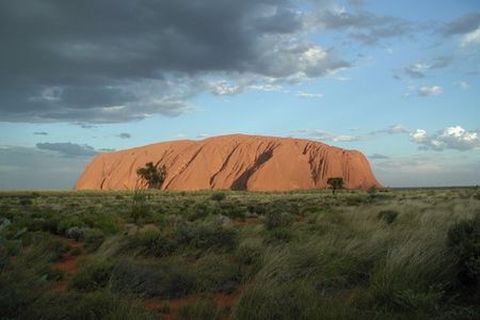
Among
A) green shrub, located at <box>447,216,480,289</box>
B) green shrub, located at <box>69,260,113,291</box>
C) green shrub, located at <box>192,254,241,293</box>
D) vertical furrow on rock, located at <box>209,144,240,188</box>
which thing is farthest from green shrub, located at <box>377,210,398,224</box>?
vertical furrow on rock, located at <box>209,144,240,188</box>

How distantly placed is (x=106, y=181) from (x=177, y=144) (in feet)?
76.4

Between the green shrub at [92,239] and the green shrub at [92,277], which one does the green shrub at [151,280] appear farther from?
the green shrub at [92,239]

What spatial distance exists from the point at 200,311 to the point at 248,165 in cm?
11552

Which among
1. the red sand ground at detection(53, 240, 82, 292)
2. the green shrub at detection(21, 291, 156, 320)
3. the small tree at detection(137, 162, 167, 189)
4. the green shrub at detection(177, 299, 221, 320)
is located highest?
the small tree at detection(137, 162, 167, 189)

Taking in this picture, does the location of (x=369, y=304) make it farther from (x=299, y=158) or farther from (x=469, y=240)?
(x=299, y=158)

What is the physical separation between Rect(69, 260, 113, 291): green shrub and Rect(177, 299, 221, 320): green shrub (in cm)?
191

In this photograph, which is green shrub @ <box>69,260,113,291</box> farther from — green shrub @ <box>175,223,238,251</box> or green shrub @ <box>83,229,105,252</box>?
green shrub @ <box>83,229,105,252</box>

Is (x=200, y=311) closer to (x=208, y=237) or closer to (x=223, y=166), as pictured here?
(x=208, y=237)

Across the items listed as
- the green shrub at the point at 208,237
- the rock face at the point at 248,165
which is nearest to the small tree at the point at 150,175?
the rock face at the point at 248,165

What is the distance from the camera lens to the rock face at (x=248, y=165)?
114312mm

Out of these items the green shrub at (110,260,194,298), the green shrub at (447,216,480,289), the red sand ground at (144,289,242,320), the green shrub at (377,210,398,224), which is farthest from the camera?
the green shrub at (377,210,398,224)

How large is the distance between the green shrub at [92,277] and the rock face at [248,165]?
10178cm

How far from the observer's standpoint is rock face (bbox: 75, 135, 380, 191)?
4500 inches

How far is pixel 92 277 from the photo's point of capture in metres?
7.67
